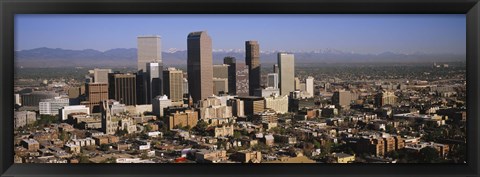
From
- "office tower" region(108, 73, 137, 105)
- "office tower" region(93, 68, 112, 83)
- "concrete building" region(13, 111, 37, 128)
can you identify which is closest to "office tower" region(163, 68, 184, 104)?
"office tower" region(108, 73, 137, 105)

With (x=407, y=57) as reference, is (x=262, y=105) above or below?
Result: below

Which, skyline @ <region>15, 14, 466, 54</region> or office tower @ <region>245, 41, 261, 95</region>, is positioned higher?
skyline @ <region>15, 14, 466, 54</region>

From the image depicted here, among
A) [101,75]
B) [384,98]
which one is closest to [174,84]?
[101,75]

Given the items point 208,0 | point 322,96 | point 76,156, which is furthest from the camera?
point 322,96

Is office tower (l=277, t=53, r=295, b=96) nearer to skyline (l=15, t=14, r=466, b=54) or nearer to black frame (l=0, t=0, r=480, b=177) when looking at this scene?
skyline (l=15, t=14, r=466, b=54)

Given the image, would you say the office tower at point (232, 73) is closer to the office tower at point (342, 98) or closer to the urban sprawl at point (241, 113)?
the urban sprawl at point (241, 113)

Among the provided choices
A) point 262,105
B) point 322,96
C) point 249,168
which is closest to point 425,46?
point 322,96

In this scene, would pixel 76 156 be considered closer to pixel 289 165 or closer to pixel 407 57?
pixel 289 165
